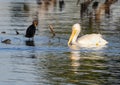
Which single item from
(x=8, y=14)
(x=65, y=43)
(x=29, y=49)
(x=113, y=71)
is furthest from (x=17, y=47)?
(x=8, y=14)

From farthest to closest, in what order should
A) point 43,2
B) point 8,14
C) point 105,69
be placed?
point 43,2, point 8,14, point 105,69

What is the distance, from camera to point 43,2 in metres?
53.4

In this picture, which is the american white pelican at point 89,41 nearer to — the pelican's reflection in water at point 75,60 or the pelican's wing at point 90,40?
the pelican's wing at point 90,40

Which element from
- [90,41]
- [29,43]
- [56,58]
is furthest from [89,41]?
[56,58]

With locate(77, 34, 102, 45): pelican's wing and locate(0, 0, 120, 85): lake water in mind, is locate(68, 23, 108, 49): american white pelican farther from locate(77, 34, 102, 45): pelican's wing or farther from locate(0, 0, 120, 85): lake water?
locate(0, 0, 120, 85): lake water

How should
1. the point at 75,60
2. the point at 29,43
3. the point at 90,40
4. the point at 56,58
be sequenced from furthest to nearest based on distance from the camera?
the point at 90,40, the point at 29,43, the point at 56,58, the point at 75,60

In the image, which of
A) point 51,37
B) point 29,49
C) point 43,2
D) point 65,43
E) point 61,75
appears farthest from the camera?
point 43,2

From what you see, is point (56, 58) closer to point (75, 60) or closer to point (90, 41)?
point (75, 60)

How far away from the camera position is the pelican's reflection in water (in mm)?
17647

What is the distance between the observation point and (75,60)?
63.4ft

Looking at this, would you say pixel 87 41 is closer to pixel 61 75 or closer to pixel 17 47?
pixel 17 47

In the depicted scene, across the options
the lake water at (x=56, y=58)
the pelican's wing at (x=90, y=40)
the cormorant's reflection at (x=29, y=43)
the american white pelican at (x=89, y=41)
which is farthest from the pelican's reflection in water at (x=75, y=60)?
the pelican's wing at (x=90, y=40)

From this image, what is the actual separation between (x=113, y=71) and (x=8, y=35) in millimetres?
10432

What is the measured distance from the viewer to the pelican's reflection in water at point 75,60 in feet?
57.9
